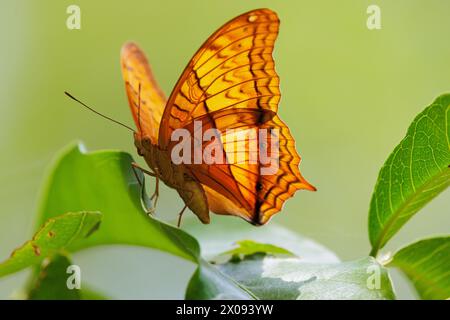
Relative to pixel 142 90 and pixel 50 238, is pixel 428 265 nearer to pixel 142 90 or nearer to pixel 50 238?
pixel 50 238

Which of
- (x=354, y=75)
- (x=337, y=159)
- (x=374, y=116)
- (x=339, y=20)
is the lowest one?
(x=337, y=159)

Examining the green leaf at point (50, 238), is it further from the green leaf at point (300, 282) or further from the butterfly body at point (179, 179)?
the butterfly body at point (179, 179)

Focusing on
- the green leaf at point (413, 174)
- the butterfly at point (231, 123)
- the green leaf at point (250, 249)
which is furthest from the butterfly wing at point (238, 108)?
the green leaf at point (413, 174)

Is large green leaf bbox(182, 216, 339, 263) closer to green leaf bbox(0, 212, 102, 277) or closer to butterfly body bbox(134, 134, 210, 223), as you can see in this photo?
butterfly body bbox(134, 134, 210, 223)

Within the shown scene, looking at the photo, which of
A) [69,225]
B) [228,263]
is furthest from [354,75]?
[69,225]

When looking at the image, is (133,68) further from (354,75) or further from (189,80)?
(354,75)

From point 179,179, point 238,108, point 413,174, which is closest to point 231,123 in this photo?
point 238,108

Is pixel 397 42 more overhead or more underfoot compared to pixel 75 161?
more overhead
